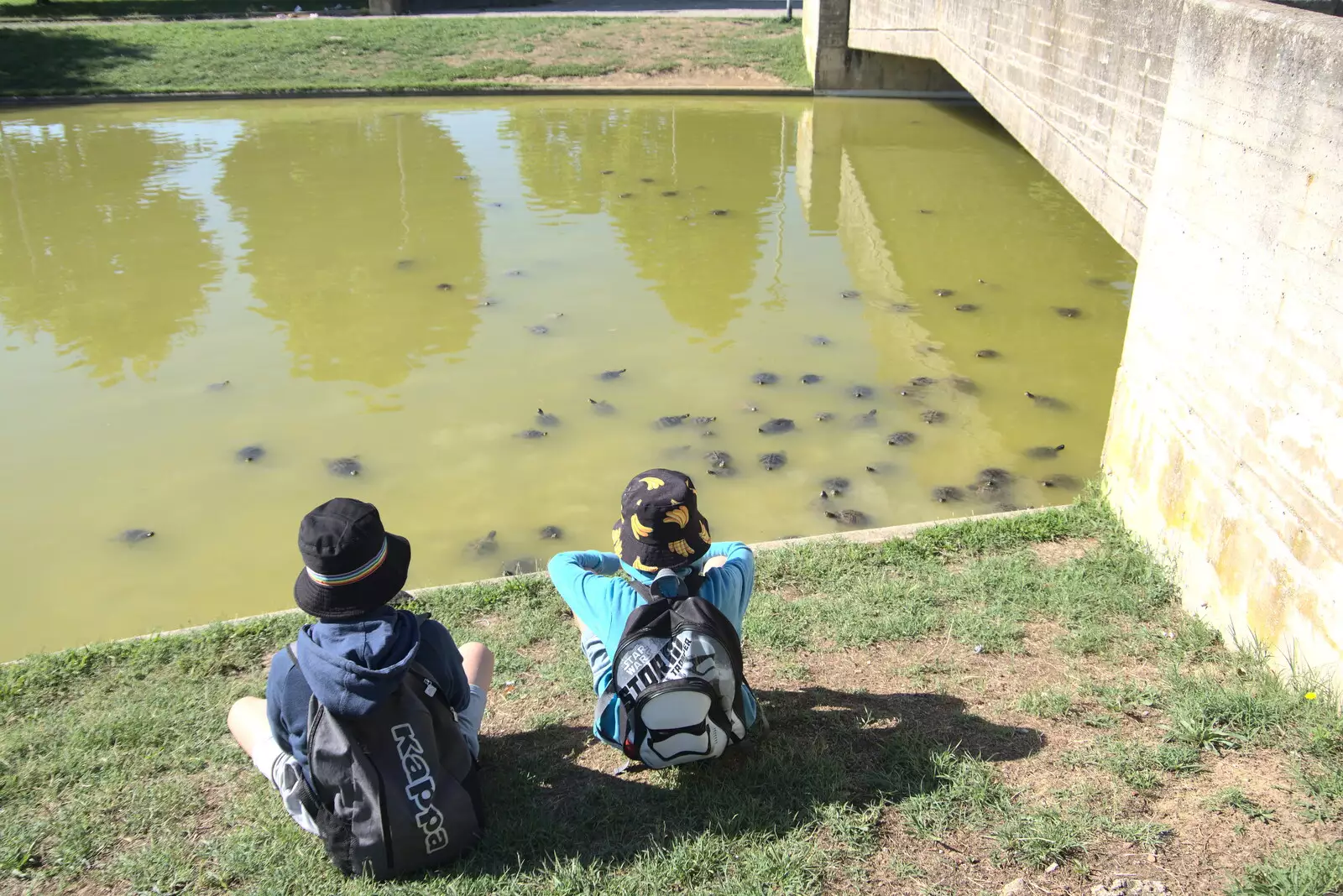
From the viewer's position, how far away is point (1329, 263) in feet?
11.9

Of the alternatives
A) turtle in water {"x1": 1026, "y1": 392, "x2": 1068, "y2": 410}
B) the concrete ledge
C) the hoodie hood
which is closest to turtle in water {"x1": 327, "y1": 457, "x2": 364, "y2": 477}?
the hoodie hood

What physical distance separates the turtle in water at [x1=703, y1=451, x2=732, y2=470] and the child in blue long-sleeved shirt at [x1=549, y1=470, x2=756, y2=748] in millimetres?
3288

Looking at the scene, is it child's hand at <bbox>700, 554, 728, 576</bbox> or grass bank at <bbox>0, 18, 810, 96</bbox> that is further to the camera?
grass bank at <bbox>0, 18, 810, 96</bbox>

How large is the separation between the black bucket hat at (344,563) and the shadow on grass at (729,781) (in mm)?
937

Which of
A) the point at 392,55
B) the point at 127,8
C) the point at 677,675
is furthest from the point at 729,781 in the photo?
the point at 127,8

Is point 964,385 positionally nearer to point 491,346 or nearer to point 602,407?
point 602,407

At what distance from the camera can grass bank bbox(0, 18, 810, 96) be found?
70.4ft

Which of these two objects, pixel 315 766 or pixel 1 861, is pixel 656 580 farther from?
pixel 1 861

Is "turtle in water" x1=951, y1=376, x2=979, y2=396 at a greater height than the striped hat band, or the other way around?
the striped hat band

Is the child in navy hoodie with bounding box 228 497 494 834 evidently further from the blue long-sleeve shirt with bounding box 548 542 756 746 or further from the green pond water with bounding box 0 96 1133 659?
the green pond water with bounding box 0 96 1133 659

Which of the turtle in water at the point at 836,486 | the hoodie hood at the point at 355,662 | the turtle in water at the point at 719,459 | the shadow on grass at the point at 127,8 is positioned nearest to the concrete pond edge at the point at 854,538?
the turtle in water at the point at 836,486

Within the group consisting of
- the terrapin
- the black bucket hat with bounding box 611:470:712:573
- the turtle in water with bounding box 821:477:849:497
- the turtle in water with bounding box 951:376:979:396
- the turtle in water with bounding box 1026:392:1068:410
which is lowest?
the terrapin

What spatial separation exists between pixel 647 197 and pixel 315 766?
37.2 ft

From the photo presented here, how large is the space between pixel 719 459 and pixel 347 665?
14.7ft
